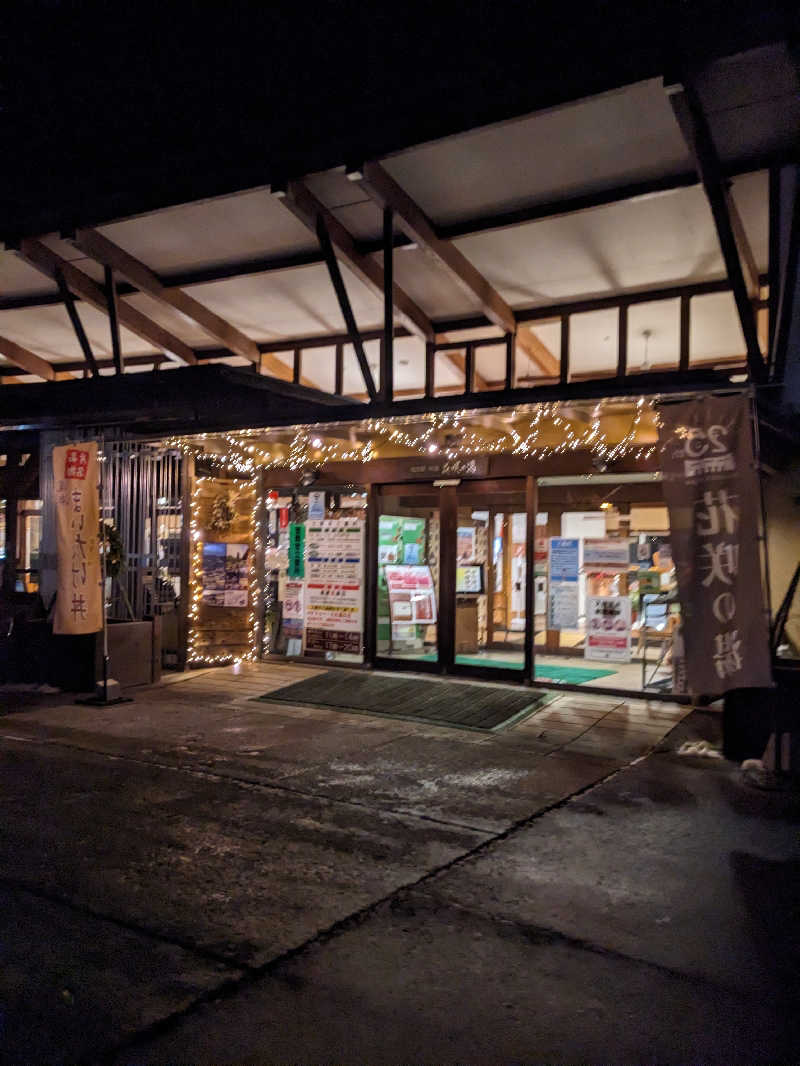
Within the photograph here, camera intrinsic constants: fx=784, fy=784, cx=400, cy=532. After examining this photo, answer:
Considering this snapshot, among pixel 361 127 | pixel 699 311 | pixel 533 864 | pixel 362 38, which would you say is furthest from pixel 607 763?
pixel 362 38

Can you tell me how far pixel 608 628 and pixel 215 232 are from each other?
21.5 ft

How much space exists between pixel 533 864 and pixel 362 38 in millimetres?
6759

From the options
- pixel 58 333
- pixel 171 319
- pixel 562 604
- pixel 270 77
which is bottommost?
pixel 562 604

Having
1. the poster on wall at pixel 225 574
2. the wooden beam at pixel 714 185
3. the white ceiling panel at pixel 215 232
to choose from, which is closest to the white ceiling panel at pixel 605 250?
the wooden beam at pixel 714 185

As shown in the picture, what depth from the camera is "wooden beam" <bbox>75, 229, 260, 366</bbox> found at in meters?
8.31

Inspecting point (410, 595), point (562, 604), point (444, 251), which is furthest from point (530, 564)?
point (444, 251)

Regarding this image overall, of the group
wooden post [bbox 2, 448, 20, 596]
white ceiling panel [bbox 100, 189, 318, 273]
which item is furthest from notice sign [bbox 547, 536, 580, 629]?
wooden post [bbox 2, 448, 20, 596]

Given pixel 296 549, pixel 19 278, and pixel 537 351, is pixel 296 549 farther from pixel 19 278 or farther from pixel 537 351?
pixel 19 278

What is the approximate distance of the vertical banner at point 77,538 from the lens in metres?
8.93

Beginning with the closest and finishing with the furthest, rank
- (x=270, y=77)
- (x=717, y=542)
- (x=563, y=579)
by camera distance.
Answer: (x=717, y=542) → (x=270, y=77) → (x=563, y=579)

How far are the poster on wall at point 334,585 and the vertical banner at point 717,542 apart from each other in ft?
18.8

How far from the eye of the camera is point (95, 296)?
9406 mm

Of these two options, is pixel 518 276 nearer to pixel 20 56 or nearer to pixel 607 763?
pixel 607 763

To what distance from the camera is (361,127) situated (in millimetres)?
6488
